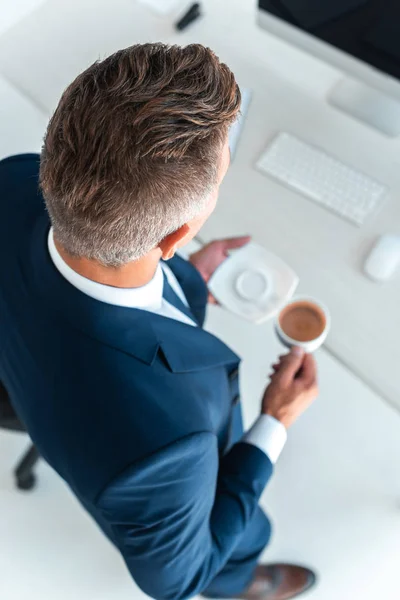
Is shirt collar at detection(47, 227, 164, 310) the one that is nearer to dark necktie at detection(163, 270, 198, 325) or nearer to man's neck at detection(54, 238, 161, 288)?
man's neck at detection(54, 238, 161, 288)

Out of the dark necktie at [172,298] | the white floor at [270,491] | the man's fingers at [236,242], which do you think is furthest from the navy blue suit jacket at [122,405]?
the white floor at [270,491]

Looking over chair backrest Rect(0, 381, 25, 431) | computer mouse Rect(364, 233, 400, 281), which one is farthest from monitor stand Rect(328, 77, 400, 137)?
chair backrest Rect(0, 381, 25, 431)

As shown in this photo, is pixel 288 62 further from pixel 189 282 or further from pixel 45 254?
pixel 45 254

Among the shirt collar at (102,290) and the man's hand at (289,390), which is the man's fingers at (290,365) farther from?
the shirt collar at (102,290)

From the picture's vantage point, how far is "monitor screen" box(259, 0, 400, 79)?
46.6 inches

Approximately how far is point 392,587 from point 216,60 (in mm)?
1456

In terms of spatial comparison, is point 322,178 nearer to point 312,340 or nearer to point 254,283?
point 254,283

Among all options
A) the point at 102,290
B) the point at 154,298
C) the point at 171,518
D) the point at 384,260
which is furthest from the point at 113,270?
the point at 384,260

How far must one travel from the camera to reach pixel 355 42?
4.17 ft

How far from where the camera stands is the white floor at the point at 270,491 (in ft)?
5.16

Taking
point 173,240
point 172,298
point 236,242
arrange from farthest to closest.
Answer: point 236,242 → point 172,298 → point 173,240

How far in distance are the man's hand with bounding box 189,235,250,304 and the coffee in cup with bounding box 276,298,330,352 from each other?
0.62ft

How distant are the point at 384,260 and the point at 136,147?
0.76 meters

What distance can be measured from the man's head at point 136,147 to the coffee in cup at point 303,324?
1.68 ft
